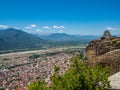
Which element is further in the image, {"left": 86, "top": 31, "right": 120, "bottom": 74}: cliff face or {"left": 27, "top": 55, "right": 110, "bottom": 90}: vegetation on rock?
{"left": 86, "top": 31, "right": 120, "bottom": 74}: cliff face

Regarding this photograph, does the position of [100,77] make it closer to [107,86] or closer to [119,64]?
[107,86]

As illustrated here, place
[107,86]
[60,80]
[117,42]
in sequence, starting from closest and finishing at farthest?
[107,86]
[60,80]
[117,42]

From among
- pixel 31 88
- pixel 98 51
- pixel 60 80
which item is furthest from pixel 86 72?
pixel 98 51

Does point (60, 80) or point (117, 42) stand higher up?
point (117, 42)

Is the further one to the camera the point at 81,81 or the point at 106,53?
the point at 106,53

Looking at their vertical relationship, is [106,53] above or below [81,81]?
above

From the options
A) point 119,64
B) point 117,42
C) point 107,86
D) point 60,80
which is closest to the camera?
point 107,86

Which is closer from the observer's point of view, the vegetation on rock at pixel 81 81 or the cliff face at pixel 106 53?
the vegetation on rock at pixel 81 81

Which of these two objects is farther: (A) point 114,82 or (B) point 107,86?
(A) point 114,82
